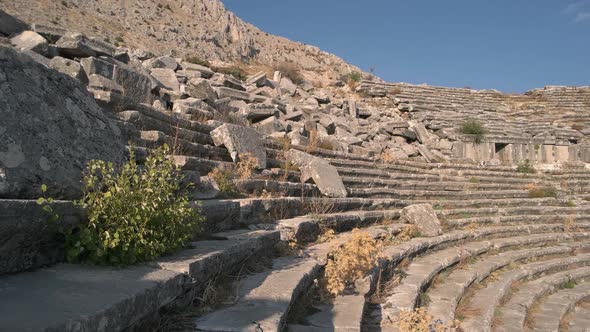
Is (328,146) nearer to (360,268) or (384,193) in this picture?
(384,193)

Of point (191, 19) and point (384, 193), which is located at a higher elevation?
point (191, 19)

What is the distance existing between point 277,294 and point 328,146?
26.2ft

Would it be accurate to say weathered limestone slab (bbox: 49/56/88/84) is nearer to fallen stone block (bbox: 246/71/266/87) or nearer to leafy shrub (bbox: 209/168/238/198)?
leafy shrub (bbox: 209/168/238/198)

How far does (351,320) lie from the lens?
329cm

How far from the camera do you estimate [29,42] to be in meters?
7.53

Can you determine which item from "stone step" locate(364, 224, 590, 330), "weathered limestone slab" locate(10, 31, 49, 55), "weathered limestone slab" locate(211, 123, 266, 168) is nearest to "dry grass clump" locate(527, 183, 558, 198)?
"stone step" locate(364, 224, 590, 330)

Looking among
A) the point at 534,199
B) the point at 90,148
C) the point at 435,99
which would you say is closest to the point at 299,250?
the point at 90,148

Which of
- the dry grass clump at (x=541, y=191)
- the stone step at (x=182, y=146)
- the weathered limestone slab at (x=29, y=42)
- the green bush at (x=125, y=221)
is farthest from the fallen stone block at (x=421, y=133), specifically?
the green bush at (x=125, y=221)

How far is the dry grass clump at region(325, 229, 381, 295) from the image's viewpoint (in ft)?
13.3

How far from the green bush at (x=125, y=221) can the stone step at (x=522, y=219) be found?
669 cm

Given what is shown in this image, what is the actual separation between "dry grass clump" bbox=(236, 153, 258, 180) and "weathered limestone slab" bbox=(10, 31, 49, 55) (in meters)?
4.16

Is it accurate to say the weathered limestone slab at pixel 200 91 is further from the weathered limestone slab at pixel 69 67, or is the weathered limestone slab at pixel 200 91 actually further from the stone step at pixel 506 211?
the stone step at pixel 506 211

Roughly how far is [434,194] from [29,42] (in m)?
8.94

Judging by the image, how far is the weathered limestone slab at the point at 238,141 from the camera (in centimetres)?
658
